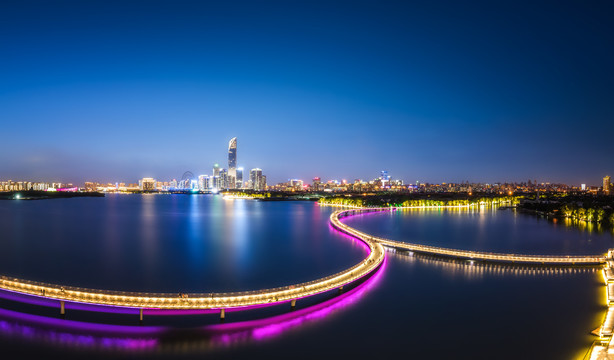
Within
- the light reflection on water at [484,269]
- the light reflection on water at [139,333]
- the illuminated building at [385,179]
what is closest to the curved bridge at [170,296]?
the light reflection on water at [139,333]

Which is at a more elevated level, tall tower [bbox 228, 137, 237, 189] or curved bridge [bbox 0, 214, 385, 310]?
tall tower [bbox 228, 137, 237, 189]

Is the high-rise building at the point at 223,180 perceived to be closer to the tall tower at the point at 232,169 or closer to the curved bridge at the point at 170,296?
the tall tower at the point at 232,169

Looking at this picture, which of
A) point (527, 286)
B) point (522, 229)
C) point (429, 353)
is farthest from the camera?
point (522, 229)

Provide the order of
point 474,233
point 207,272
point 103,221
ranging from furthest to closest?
1. point 103,221
2. point 474,233
3. point 207,272

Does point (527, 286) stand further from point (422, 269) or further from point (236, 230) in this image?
point (236, 230)

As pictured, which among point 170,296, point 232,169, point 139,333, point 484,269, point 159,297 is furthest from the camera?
point 232,169

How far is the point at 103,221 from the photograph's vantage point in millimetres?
39750

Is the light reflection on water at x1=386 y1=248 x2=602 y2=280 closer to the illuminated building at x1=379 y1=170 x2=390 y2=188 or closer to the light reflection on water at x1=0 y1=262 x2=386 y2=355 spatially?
the light reflection on water at x1=0 y1=262 x2=386 y2=355

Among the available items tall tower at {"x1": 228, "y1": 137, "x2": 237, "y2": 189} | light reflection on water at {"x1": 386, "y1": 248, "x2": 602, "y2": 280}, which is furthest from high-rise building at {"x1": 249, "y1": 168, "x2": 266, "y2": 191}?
light reflection on water at {"x1": 386, "y1": 248, "x2": 602, "y2": 280}

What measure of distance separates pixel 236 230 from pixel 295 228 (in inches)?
214

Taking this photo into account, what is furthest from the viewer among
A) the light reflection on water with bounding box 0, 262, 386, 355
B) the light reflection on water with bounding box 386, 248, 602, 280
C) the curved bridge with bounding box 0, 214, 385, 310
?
the light reflection on water with bounding box 386, 248, 602, 280

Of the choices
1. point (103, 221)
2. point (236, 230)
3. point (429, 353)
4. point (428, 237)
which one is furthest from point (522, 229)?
point (103, 221)

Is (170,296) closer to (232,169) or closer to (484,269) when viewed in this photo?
(484,269)

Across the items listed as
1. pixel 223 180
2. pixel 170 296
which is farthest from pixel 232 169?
pixel 170 296
